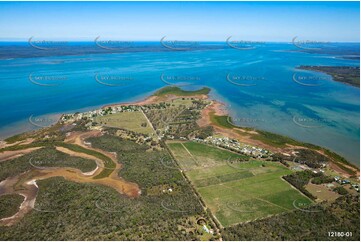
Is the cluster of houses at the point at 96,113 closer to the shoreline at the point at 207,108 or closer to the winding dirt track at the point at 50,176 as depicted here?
the shoreline at the point at 207,108

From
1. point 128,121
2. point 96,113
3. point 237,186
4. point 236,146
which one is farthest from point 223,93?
point 237,186

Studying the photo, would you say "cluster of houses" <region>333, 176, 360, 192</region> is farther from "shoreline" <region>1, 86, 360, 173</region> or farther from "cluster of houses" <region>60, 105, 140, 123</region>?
"cluster of houses" <region>60, 105, 140, 123</region>

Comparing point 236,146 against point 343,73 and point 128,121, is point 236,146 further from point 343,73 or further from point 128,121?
point 343,73

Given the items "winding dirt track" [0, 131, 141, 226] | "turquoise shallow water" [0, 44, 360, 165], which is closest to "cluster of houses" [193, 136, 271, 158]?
"turquoise shallow water" [0, 44, 360, 165]

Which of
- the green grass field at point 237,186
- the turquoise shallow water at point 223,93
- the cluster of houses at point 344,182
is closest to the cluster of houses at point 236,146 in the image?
the green grass field at point 237,186

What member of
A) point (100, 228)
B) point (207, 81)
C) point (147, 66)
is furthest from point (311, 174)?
point (147, 66)

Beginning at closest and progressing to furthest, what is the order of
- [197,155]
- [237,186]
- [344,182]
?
[237,186], [344,182], [197,155]

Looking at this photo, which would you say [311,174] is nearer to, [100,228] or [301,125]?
[301,125]
